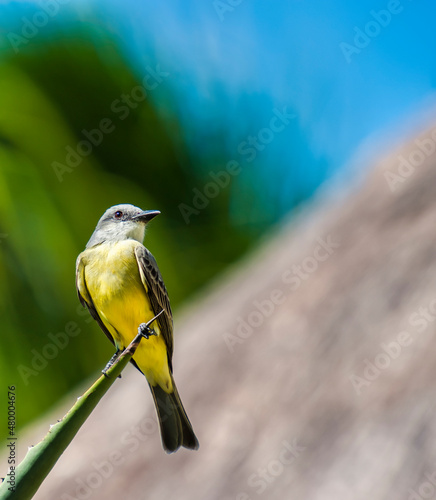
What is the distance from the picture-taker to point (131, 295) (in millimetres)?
1945

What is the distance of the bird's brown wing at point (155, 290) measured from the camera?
5.76 ft

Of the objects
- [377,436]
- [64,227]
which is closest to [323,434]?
[377,436]

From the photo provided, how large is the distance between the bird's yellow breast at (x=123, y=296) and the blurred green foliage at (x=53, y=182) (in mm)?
985

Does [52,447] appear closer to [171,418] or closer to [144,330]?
[144,330]

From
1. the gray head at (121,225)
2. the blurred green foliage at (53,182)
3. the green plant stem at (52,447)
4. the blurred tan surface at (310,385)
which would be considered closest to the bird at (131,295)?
the gray head at (121,225)

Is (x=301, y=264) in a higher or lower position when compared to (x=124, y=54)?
lower

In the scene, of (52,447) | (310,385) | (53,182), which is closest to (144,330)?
(52,447)

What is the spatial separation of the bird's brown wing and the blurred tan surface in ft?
10.7

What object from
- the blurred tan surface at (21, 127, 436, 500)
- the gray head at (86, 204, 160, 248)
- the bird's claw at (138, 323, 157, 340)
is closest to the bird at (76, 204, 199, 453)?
the gray head at (86, 204, 160, 248)

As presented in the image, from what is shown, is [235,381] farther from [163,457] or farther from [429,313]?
[429,313]

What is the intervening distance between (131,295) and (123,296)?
3 centimetres

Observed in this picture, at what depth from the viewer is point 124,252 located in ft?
6.33

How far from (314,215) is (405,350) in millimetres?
3729

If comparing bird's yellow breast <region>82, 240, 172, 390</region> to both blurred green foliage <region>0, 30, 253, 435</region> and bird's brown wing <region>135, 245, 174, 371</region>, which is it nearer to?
bird's brown wing <region>135, 245, 174, 371</region>
